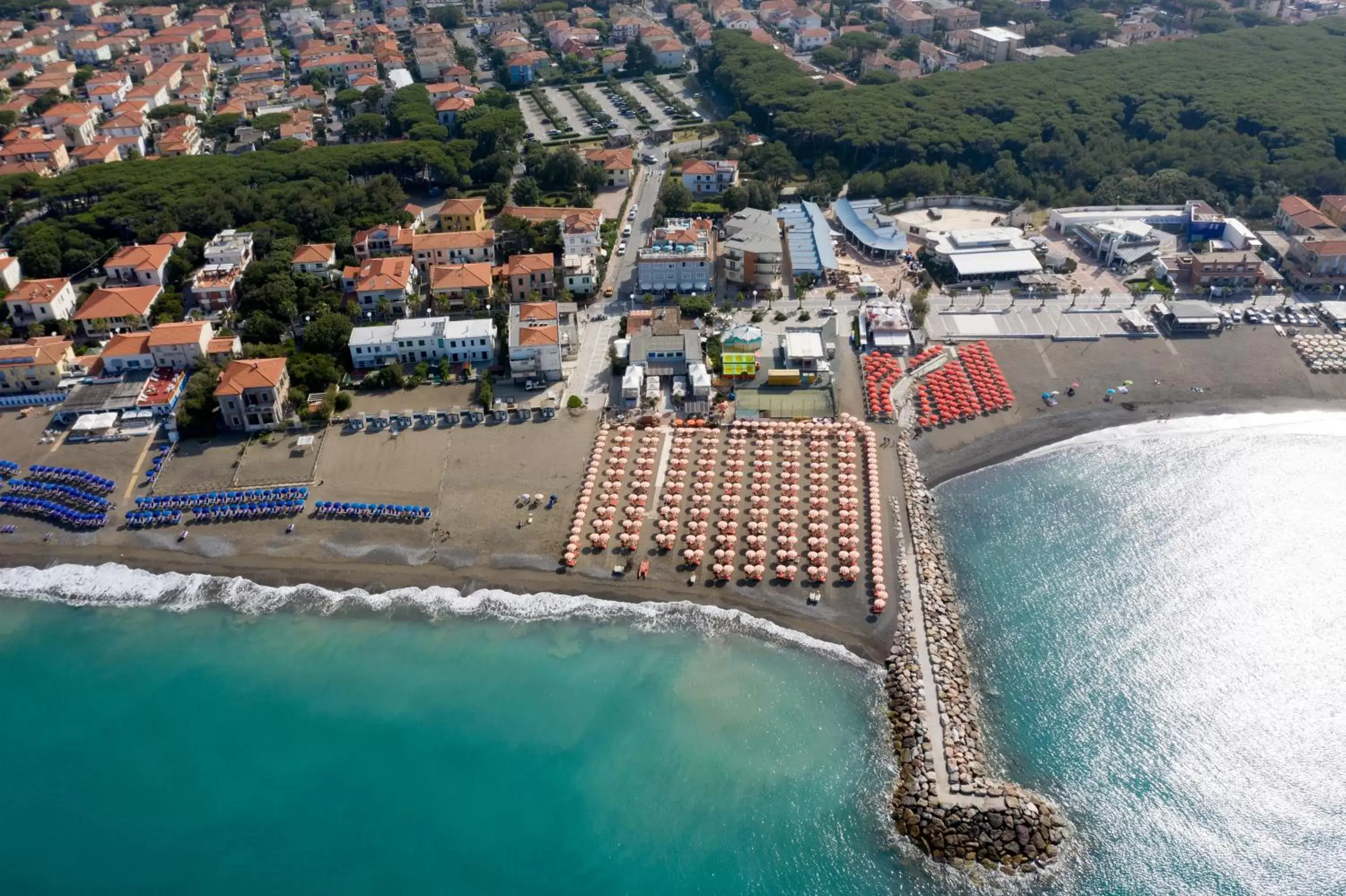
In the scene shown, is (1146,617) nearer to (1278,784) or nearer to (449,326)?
(1278,784)

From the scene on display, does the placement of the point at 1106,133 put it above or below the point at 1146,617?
above

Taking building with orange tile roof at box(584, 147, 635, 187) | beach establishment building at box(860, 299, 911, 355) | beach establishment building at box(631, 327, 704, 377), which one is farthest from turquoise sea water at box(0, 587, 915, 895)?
building with orange tile roof at box(584, 147, 635, 187)

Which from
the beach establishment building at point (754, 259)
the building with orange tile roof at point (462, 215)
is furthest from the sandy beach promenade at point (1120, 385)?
the building with orange tile roof at point (462, 215)

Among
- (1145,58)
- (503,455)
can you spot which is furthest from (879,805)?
(1145,58)

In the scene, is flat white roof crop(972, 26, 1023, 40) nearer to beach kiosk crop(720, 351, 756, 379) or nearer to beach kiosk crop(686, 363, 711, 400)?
beach kiosk crop(720, 351, 756, 379)

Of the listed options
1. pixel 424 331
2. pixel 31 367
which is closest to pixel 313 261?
pixel 424 331

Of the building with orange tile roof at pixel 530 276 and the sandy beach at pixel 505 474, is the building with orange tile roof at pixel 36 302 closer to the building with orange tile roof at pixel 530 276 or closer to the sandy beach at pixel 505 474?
the sandy beach at pixel 505 474
